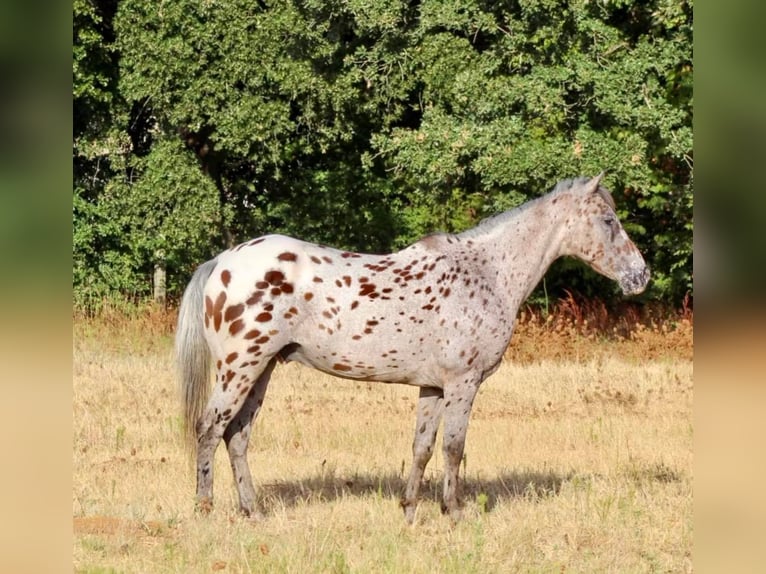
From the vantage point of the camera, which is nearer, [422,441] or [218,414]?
[218,414]

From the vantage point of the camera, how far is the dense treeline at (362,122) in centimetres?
1522

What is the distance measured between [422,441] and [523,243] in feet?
5.18

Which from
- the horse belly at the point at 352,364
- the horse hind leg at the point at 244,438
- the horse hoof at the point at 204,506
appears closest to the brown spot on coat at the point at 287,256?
the horse belly at the point at 352,364

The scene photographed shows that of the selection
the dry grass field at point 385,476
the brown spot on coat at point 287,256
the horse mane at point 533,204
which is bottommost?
the dry grass field at point 385,476

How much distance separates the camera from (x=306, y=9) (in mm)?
17281

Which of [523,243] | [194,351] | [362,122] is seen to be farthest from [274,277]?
[362,122]

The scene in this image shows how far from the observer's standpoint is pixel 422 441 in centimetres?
736

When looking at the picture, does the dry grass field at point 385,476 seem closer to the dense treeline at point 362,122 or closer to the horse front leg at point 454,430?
the horse front leg at point 454,430

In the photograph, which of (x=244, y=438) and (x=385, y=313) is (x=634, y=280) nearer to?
(x=385, y=313)

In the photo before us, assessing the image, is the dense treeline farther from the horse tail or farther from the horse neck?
the horse tail

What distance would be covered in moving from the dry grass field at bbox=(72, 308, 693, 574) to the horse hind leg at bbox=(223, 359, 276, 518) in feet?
0.82
